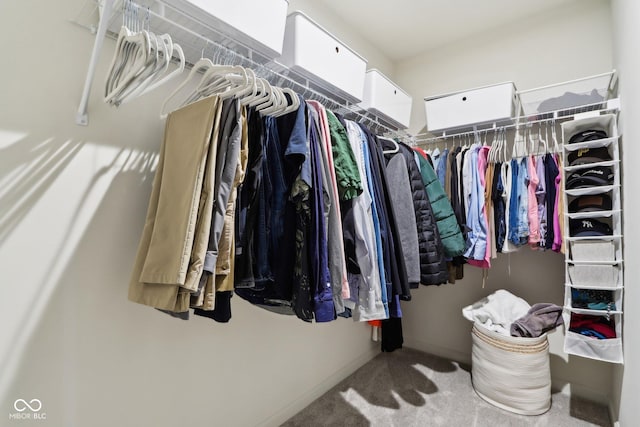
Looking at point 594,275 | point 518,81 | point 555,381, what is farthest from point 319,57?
point 555,381

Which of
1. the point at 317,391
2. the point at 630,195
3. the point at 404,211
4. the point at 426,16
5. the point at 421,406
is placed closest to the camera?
the point at 630,195

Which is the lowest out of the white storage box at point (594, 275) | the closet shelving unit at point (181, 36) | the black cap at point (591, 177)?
the white storage box at point (594, 275)

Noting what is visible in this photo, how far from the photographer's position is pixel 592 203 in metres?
1.62

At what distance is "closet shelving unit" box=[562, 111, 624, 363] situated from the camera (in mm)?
1497

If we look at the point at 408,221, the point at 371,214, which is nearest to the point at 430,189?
the point at 408,221

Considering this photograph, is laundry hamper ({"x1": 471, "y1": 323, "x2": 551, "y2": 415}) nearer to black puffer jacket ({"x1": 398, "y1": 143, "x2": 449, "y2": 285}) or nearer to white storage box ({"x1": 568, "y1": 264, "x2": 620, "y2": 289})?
white storage box ({"x1": 568, "y1": 264, "x2": 620, "y2": 289})

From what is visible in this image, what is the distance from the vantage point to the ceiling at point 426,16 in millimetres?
2035

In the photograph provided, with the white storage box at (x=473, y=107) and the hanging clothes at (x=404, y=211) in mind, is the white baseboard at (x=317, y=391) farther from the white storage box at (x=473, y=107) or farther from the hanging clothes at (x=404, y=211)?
the white storage box at (x=473, y=107)

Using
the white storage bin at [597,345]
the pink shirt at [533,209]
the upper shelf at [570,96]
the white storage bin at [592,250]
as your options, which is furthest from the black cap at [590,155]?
the white storage bin at [597,345]

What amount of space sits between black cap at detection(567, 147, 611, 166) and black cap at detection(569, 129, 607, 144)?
59mm

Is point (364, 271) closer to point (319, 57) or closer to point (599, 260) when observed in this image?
point (319, 57)

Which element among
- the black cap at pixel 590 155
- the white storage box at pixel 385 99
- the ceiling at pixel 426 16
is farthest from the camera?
the ceiling at pixel 426 16

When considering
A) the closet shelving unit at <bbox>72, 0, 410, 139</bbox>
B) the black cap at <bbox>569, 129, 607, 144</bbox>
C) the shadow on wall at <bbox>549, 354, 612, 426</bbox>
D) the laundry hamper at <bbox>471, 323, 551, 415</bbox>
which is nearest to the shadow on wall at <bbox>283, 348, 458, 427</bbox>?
the laundry hamper at <bbox>471, 323, 551, 415</bbox>

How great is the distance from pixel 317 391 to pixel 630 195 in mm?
1976
